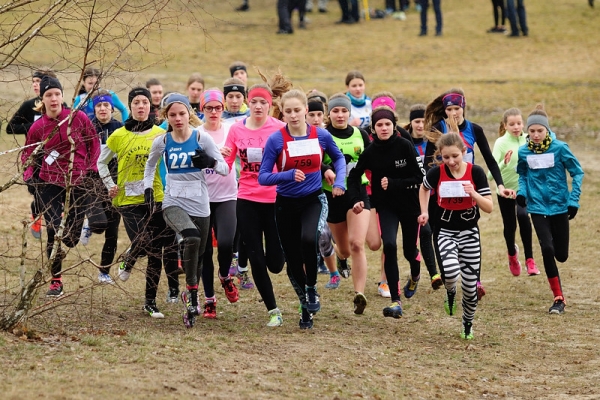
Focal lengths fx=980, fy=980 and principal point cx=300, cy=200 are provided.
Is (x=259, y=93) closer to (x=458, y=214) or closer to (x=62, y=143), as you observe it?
(x=62, y=143)

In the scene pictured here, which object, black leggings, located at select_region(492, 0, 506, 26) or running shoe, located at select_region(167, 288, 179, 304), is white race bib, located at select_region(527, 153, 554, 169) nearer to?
running shoe, located at select_region(167, 288, 179, 304)

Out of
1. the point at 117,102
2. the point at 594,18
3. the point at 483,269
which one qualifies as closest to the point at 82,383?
the point at 117,102

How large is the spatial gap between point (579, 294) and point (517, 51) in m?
21.3

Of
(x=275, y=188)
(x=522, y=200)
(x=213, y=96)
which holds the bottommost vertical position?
(x=522, y=200)

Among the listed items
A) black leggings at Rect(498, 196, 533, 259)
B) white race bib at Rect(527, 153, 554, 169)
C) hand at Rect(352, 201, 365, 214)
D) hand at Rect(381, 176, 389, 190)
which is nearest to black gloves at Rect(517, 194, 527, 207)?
white race bib at Rect(527, 153, 554, 169)

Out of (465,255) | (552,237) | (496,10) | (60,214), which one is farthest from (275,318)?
(496,10)

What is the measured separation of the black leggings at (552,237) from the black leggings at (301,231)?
2.96 metres

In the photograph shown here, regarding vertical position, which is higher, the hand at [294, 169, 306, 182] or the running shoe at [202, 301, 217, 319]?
the hand at [294, 169, 306, 182]

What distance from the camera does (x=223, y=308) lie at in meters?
10.3

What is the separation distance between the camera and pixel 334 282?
1195 centimetres

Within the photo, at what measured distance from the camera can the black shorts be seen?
10.2m

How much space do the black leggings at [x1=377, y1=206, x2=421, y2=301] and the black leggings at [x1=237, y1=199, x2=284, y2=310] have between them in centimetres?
116

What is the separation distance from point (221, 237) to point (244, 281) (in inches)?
88.9

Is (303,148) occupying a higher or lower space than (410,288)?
higher
